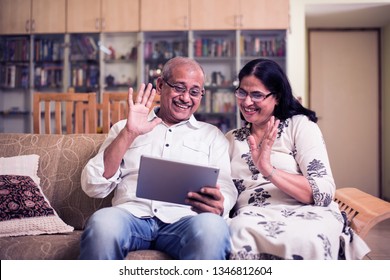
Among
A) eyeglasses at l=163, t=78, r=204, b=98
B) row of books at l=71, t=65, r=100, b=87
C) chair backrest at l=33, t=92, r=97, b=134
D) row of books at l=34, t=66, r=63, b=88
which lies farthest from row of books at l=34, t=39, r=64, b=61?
eyeglasses at l=163, t=78, r=204, b=98

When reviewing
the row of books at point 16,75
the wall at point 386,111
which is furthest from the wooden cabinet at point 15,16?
the wall at point 386,111

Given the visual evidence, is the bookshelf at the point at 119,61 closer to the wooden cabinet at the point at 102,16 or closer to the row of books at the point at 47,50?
the wooden cabinet at the point at 102,16

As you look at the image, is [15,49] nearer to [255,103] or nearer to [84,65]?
[84,65]

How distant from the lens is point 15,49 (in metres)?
4.28

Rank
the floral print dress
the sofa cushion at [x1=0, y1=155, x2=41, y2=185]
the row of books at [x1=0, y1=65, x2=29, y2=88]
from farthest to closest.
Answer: the row of books at [x1=0, y1=65, x2=29, y2=88], the sofa cushion at [x1=0, y1=155, x2=41, y2=185], the floral print dress

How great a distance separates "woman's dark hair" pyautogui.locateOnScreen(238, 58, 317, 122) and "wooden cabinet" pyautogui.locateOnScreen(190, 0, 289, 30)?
105 inches

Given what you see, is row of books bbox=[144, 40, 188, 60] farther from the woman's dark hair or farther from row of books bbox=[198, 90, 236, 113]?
the woman's dark hair

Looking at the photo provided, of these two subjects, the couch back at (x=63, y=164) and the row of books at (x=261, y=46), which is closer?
the couch back at (x=63, y=164)

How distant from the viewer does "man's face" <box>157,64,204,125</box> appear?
58.1 inches

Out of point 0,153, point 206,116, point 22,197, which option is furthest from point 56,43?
point 22,197

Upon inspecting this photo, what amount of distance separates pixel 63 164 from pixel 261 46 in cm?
293

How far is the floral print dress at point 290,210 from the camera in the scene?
43.8 inches

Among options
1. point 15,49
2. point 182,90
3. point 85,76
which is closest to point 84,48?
point 85,76

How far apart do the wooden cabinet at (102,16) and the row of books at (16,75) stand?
2.30ft
